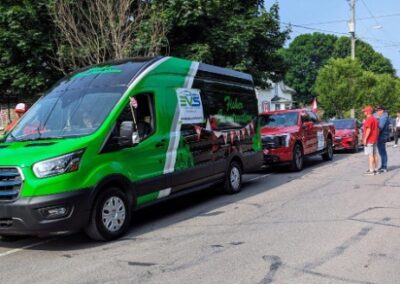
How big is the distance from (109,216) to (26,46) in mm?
10219

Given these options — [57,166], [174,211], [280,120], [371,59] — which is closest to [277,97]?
[371,59]

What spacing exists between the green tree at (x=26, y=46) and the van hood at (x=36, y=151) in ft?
31.6

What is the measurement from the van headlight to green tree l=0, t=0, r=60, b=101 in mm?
10213

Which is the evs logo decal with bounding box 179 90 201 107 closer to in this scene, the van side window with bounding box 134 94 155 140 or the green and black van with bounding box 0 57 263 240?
the green and black van with bounding box 0 57 263 240

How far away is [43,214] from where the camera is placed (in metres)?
6.42

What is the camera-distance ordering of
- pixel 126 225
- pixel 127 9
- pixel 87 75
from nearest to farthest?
1. pixel 126 225
2. pixel 87 75
3. pixel 127 9

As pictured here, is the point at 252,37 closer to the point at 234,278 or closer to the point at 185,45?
the point at 185,45

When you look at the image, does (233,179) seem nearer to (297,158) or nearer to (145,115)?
(145,115)

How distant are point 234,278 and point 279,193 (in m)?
5.76

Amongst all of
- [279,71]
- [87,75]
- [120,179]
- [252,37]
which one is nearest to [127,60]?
[87,75]

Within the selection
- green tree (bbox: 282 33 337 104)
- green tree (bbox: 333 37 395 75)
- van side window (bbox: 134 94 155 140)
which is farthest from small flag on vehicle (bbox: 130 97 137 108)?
green tree (bbox: 333 37 395 75)

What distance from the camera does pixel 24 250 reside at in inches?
275

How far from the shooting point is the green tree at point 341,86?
34875mm

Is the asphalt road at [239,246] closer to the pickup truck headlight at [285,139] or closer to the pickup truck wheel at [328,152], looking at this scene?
the pickup truck headlight at [285,139]
